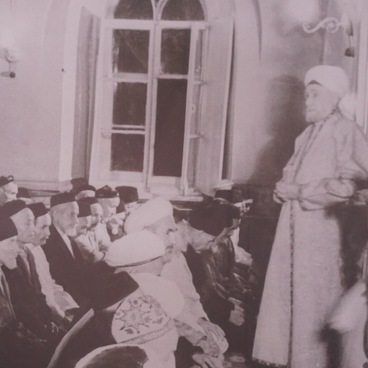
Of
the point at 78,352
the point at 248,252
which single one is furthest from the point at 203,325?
the point at 78,352

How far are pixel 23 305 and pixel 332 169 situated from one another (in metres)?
1.23

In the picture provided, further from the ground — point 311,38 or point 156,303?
point 311,38

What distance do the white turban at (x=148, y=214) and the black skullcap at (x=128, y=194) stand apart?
0.05m

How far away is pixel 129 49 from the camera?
2152 mm

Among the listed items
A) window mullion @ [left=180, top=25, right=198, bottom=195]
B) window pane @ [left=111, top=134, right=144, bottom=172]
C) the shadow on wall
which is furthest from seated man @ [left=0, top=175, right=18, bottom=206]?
the shadow on wall

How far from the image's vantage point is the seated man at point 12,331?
213 centimetres

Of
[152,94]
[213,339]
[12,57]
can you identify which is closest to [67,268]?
[213,339]

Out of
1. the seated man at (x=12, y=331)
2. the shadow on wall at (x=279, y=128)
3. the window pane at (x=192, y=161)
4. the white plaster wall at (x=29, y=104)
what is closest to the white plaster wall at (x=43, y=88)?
the white plaster wall at (x=29, y=104)

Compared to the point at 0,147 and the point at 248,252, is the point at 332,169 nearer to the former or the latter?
the point at 248,252

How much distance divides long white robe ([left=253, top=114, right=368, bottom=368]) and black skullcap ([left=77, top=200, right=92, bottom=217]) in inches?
27.3

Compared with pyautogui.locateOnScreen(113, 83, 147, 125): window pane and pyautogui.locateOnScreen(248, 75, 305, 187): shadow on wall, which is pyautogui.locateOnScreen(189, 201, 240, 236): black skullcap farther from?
pyautogui.locateOnScreen(113, 83, 147, 125): window pane

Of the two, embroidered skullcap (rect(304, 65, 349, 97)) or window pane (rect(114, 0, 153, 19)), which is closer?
embroidered skullcap (rect(304, 65, 349, 97))

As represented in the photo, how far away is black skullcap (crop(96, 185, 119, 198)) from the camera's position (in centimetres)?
213

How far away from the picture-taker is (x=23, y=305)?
83.9 inches
